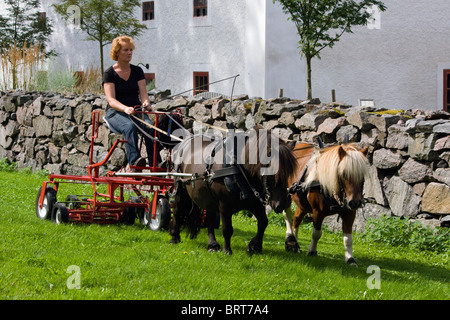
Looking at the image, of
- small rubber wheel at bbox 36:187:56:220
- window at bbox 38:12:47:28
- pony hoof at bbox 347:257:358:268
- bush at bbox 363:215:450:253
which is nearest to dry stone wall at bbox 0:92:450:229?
bush at bbox 363:215:450:253

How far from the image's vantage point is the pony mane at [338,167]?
20.8ft

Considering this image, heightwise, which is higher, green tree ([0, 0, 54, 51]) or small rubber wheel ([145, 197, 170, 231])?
green tree ([0, 0, 54, 51])

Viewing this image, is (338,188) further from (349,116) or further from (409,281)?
(349,116)

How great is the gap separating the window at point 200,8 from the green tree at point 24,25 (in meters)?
6.97

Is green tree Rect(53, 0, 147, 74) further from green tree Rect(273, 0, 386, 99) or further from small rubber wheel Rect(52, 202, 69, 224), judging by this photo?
small rubber wheel Rect(52, 202, 69, 224)

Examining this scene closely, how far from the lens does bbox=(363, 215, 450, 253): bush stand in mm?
8320

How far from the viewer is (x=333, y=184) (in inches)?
255

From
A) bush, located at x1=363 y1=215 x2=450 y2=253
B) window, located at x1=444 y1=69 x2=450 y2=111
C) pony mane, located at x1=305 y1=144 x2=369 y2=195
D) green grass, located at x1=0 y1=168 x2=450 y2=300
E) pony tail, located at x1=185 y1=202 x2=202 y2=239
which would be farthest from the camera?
window, located at x1=444 y1=69 x2=450 y2=111

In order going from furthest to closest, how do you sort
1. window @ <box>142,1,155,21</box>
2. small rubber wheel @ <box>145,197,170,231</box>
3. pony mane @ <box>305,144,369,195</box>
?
window @ <box>142,1,155,21</box> < small rubber wheel @ <box>145,197,170,231</box> < pony mane @ <box>305,144,369,195</box>

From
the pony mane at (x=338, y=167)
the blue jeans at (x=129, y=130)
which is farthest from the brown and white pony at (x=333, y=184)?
the blue jeans at (x=129, y=130)

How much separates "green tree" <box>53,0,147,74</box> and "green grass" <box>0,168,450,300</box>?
14.4m

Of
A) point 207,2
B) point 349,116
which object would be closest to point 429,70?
point 207,2

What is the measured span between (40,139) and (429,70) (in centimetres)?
1137

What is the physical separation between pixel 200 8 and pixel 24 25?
26.5 ft
